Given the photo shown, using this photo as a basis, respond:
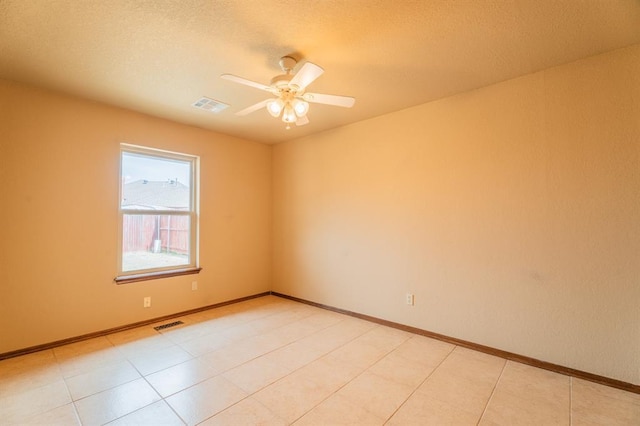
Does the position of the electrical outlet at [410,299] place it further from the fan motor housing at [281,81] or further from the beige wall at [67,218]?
the beige wall at [67,218]

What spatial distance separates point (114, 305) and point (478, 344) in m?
3.89

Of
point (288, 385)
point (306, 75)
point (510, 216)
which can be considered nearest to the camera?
point (306, 75)

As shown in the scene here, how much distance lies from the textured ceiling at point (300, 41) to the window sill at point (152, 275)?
2.02 metres

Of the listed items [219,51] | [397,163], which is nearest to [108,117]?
[219,51]

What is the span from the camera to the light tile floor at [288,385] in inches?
72.7

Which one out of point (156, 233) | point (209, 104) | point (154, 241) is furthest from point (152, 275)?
point (209, 104)

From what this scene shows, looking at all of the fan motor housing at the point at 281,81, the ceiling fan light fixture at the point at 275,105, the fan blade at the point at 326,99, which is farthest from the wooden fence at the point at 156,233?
the fan blade at the point at 326,99

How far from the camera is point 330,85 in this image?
273 cm

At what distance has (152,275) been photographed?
3547 millimetres

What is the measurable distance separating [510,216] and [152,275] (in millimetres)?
4015

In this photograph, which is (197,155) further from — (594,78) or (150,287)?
(594,78)

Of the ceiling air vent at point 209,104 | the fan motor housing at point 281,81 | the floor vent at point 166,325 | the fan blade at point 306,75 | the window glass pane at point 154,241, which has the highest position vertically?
the ceiling air vent at point 209,104

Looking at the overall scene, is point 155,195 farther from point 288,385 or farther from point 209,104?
point 288,385

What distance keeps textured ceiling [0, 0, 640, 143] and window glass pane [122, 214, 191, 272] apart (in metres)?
1.50
